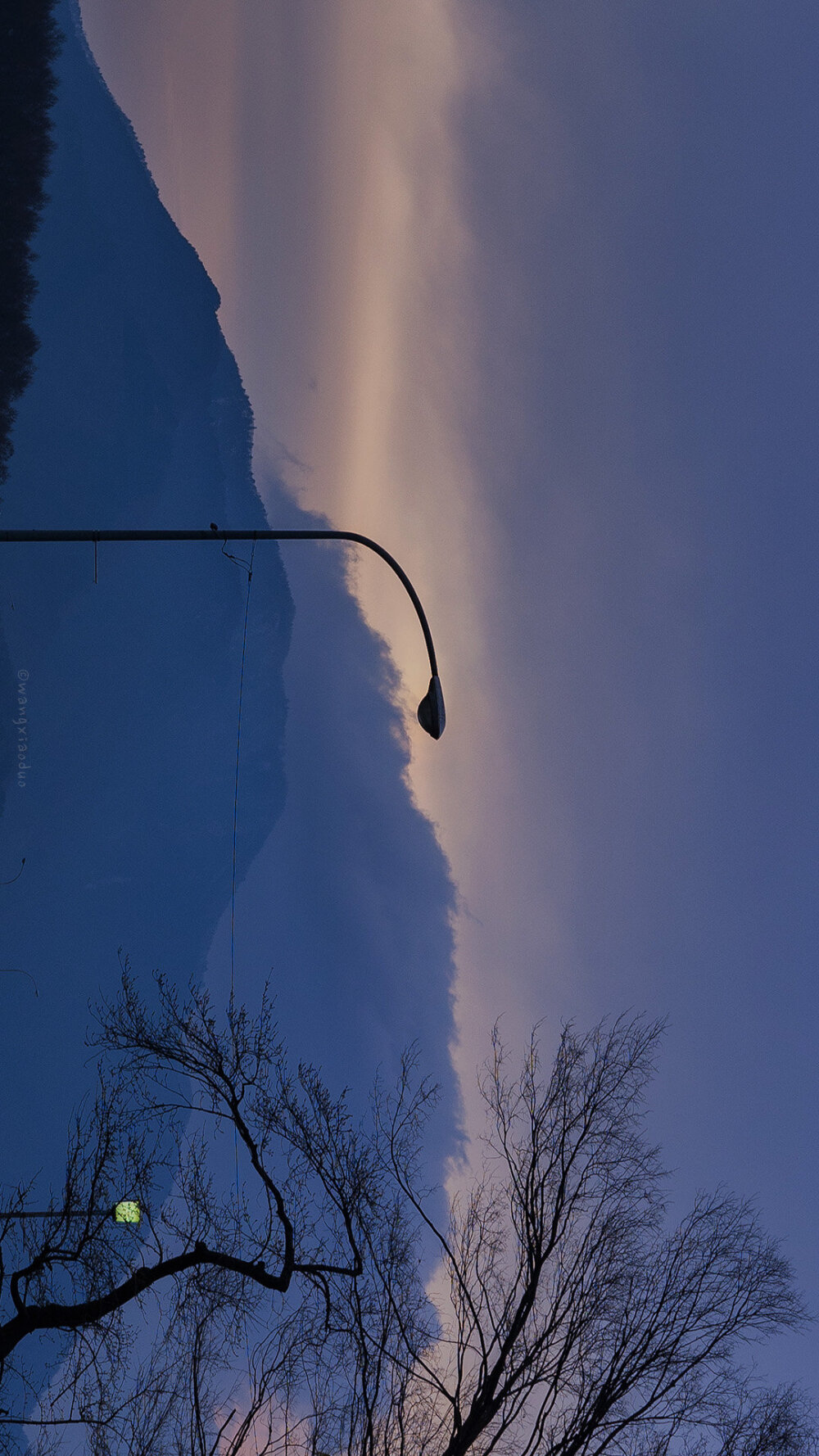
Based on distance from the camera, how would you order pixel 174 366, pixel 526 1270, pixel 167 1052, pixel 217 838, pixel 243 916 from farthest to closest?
pixel 243 916 < pixel 217 838 < pixel 174 366 < pixel 167 1052 < pixel 526 1270

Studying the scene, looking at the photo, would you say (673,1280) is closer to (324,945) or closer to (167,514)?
(167,514)

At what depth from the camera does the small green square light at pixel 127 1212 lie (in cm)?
809

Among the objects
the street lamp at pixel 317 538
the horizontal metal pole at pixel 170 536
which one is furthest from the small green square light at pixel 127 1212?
the horizontal metal pole at pixel 170 536

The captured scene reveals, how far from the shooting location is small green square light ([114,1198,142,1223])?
26.6 feet

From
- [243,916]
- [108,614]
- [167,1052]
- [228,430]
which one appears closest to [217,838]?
[243,916]

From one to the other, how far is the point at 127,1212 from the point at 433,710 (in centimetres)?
596

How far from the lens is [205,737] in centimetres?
6406

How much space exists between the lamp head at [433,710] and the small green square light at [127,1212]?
5.74 meters

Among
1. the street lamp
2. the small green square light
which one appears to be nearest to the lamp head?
the street lamp

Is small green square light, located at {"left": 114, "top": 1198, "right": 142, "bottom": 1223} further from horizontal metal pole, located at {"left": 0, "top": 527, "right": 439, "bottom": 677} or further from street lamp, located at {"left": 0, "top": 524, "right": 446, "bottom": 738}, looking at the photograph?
horizontal metal pole, located at {"left": 0, "top": 527, "right": 439, "bottom": 677}

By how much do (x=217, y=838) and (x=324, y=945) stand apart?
2175cm

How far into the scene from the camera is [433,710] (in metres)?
6.57

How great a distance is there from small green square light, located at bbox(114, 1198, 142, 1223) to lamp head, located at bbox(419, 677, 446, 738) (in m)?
5.74

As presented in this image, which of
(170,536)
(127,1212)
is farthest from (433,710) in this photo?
(127,1212)
